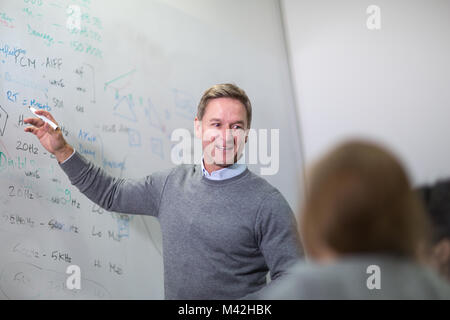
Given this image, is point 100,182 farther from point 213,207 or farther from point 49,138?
point 213,207

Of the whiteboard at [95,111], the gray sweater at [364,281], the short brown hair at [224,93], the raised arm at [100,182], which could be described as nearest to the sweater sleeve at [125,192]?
the raised arm at [100,182]

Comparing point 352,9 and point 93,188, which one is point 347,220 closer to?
point 93,188

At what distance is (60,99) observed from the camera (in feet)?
4.24

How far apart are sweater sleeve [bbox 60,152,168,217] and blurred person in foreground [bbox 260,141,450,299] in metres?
0.75

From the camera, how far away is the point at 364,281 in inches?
23.2

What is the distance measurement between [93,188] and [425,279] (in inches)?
37.4

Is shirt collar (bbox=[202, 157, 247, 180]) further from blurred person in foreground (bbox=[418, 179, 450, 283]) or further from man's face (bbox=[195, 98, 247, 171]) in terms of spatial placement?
blurred person in foreground (bbox=[418, 179, 450, 283])

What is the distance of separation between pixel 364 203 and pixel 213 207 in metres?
0.63

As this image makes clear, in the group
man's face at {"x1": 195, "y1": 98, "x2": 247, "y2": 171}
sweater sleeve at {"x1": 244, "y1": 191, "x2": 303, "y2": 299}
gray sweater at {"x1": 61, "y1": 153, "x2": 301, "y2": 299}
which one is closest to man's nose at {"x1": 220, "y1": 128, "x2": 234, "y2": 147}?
man's face at {"x1": 195, "y1": 98, "x2": 247, "y2": 171}

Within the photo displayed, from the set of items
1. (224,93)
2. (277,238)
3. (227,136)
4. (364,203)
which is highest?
(224,93)

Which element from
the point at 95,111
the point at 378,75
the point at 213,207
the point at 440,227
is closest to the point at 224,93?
the point at 213,207

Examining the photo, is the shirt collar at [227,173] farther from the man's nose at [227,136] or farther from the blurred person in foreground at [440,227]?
the blurred person in foreground at [440,227]

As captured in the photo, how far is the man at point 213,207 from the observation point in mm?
1117
